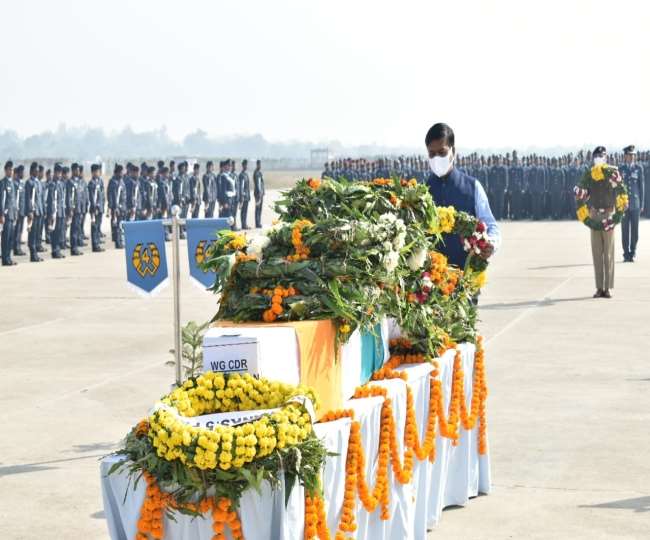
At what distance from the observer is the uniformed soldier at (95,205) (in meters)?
26.0

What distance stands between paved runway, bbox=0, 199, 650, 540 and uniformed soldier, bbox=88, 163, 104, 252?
6.70 m

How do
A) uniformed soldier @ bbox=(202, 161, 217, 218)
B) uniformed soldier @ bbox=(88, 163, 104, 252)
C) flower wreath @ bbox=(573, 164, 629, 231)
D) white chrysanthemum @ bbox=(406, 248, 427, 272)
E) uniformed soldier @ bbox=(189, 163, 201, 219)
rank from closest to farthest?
white chrysanthemum @ bbox=(406, 248, 427, 272) → flower wreath @ bbox=(573, 164, 629, 231) → uniformed soldier @ bbox=(88, 163, 104, 252) → uniformed soldier @ bbox=(189, 163, 201, 219) → uniformed soldier @ bbox=(202, 161, 217, 218)

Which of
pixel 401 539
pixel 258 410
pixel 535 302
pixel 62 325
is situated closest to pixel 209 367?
pixel 258 410

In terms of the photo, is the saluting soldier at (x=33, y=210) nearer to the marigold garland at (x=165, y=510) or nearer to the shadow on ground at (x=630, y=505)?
the shadow on ground at (x=630, y=505)

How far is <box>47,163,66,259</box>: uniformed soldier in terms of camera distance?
2448 cm

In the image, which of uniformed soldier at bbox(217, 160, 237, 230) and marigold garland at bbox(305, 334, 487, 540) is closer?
marigold garland at bbox(305, 334, 487, 540)

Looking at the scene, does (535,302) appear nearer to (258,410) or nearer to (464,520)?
(464,520)

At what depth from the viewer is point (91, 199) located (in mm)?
26797

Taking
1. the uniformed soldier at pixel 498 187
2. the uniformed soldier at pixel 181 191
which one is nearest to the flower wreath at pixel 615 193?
the uniformed soldier at pixel 181 191

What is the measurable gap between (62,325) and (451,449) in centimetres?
849

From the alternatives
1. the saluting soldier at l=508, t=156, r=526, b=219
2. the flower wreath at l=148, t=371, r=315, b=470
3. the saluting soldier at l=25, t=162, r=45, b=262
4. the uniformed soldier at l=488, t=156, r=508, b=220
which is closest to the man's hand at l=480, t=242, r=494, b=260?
the flower wreath at l=148, t=371, r=315, b=470

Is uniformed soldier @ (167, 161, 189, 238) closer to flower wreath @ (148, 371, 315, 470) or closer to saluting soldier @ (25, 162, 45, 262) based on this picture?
saluting soldier @ (25, 162, 45, 262)

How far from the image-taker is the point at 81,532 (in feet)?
21.2

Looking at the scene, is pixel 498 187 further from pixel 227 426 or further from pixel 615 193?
pixel 227 426
